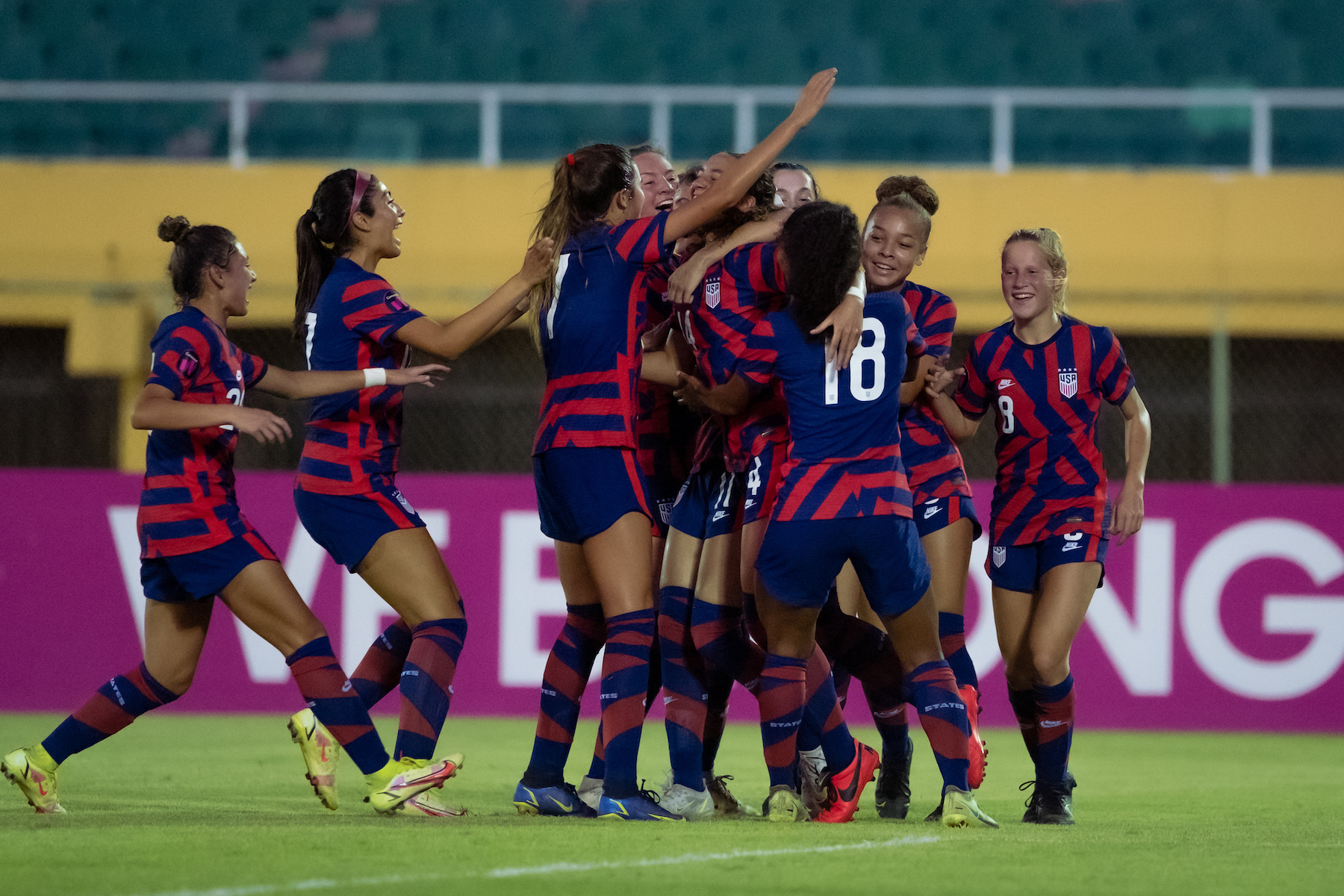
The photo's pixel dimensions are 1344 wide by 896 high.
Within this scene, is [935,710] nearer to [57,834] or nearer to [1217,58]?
[57,834]

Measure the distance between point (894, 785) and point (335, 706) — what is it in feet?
5.77

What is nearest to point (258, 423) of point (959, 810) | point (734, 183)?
point (734, 183)

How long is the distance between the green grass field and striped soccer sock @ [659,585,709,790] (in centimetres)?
23

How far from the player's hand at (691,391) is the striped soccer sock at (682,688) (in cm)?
58

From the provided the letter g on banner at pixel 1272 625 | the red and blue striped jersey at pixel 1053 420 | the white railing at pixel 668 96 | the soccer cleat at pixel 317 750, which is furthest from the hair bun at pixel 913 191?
the white railing at pixel 668 96

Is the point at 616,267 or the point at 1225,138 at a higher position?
the point at 1225,138

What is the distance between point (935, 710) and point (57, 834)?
2411 millimetres

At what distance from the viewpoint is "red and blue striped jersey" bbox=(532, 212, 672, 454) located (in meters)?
4.61

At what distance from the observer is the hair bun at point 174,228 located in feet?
15.8

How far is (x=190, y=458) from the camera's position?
186 inches

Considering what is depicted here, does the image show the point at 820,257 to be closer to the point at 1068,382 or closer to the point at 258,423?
the point at 1068,382

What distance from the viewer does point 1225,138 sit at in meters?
12.2

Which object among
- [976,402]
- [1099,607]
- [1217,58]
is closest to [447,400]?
[1099,607]

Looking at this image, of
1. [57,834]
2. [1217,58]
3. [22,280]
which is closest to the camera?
[57,834]
